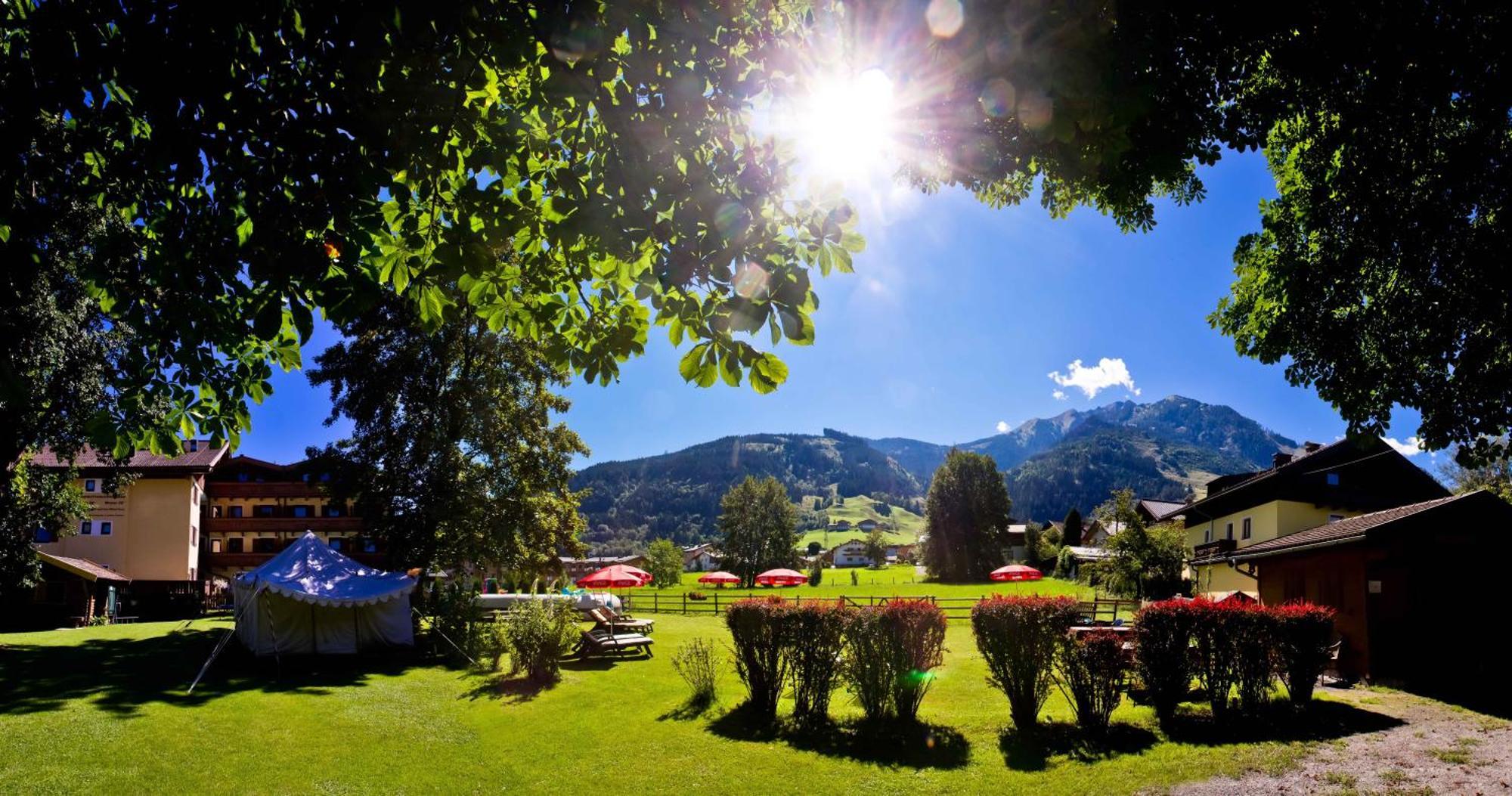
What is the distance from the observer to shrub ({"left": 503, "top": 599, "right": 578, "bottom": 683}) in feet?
51.4

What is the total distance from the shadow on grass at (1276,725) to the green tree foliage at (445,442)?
20100mm

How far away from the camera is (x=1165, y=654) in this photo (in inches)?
436

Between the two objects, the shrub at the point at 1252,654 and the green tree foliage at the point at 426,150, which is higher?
the green tree foliage at the point at 426,150

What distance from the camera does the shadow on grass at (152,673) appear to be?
43.0 ft

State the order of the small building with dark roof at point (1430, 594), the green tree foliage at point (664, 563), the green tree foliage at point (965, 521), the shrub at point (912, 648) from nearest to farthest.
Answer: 1. the shrub at point (912, 648)
2. the small building with dark roof at point (1430, 594)
3. the green tree foliage at point (664, 563)
4. the green tree foliage at point (965, 521)

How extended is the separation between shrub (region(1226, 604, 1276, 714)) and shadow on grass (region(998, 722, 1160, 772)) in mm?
1924

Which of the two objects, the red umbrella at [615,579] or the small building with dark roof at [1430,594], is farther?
the red umbrella at [615,579]

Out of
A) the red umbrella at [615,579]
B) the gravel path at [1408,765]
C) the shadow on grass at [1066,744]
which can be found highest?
the gravel path at [1408,765]

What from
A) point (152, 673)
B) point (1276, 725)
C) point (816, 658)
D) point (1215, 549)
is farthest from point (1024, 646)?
point (1215, 549)

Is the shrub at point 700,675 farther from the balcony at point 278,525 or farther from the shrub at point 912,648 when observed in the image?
the balcony at point 278,525

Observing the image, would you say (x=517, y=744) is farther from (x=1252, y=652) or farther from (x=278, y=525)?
(x=278, y=525)

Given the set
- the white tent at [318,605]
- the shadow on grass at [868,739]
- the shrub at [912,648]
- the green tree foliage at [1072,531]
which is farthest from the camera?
the green tree foliage at [1072,531]

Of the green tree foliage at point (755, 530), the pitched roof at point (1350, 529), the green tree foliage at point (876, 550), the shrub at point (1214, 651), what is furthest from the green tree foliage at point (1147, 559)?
the green tree foliage at point (876, 550)

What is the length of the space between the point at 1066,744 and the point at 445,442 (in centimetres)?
2112
